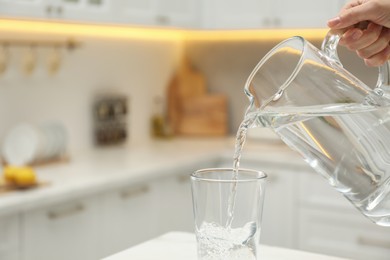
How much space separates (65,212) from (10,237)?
0.22m

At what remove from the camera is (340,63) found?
1099 mm

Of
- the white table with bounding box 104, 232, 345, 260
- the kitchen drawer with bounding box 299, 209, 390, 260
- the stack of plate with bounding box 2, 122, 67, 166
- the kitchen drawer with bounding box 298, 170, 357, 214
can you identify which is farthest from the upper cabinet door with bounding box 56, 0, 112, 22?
the white table with bounding box 104, 232, 345, 260

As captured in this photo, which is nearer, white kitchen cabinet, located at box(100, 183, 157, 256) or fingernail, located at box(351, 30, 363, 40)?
fingernail, located at box(351, 30, 363, 40)

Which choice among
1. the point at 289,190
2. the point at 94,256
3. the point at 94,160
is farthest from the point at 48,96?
the point at 289,190

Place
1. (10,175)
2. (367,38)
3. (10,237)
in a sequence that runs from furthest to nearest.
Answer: (10,175)
(10,237)
(367,38)

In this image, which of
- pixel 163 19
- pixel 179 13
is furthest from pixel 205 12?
pixel 163 19

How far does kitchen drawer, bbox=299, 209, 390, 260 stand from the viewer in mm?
2533

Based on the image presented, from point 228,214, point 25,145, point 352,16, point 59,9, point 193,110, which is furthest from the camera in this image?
point 193,110

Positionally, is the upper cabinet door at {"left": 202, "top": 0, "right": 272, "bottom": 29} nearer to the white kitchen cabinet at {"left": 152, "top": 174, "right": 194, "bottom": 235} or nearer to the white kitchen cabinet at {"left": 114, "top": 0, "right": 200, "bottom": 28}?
the white kitchen cabinet at {"left": 114, "top": 0, "right": 200, "bottom": 28}

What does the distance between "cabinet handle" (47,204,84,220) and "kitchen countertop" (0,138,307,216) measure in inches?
1.9

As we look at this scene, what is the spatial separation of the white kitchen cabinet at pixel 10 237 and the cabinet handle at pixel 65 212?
0.43ft

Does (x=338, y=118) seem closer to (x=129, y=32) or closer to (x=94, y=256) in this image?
(x=94, y=256)

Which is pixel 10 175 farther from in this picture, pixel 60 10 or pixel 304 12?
pixel 304 12

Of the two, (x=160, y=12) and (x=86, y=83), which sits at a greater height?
(x=160, y=12)
